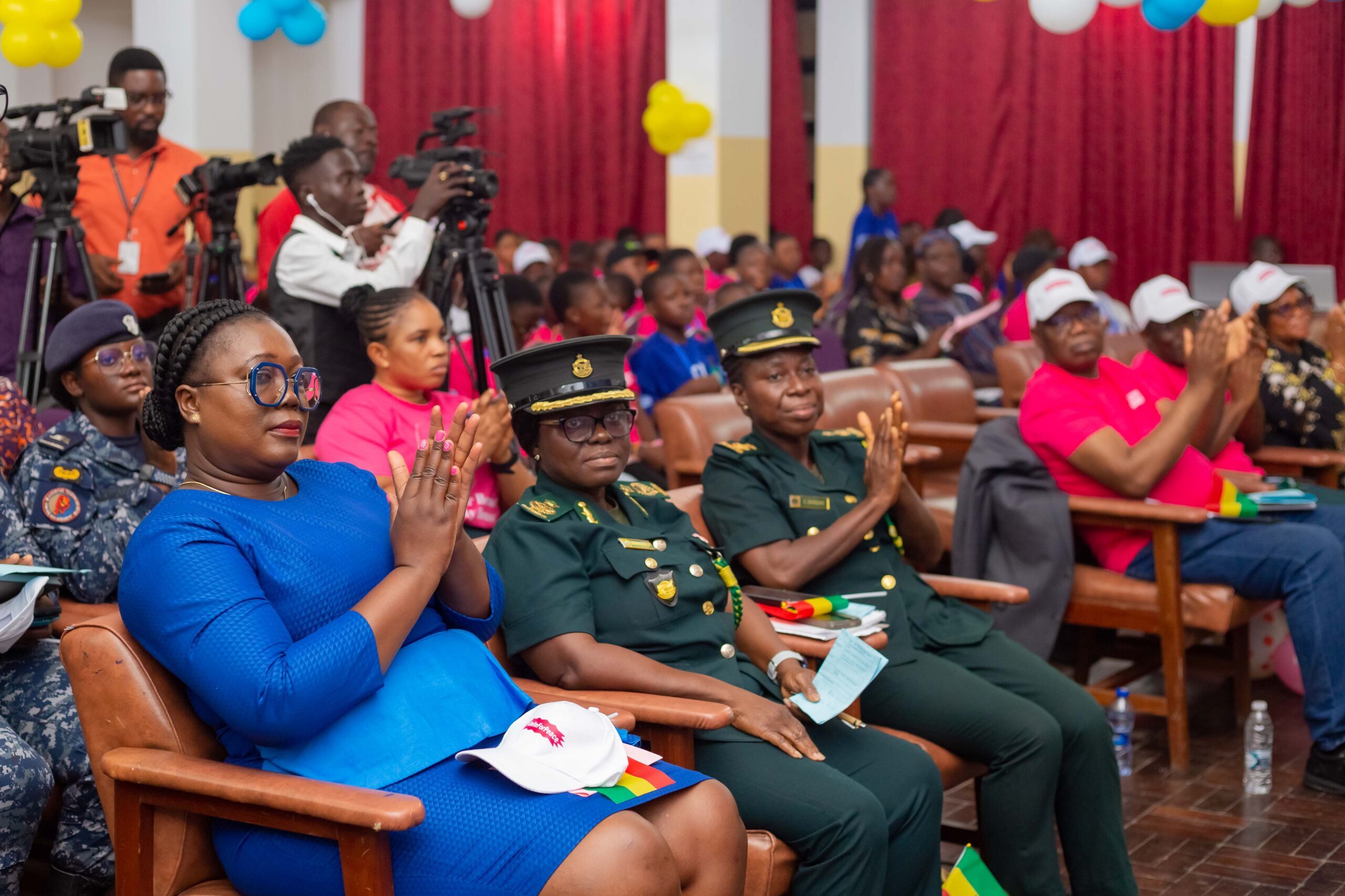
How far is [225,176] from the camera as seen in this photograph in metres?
3.64

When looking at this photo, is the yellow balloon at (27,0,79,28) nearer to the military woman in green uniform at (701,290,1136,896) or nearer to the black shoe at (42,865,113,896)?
the military woman in green uniform at (701,290,1136,896)

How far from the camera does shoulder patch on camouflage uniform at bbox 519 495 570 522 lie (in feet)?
6.98

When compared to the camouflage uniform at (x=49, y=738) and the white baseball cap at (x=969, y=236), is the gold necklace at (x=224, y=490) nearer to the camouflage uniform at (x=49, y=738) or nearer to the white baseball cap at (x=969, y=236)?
the camouflage uniform at (x=49, y=738)

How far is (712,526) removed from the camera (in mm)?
2633

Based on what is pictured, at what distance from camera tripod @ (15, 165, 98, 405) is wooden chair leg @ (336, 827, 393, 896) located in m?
2.18

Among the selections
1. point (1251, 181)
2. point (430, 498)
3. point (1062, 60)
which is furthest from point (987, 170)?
point (430, 498)

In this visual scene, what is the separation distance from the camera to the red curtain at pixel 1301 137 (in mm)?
8172

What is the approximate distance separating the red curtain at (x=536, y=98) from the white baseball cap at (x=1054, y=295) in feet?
21.8

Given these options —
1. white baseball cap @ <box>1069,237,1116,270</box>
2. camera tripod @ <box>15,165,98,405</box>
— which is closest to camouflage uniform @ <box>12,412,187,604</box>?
camera tripod @ <box>15,165,98,405</box>

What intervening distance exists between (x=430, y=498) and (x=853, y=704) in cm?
92

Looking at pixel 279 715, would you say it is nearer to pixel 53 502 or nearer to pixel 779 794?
pixel 779 794

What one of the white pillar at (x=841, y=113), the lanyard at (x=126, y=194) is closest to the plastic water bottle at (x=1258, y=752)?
the lanyard at (x=126, y=194)

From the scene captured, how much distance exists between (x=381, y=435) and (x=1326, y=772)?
2.23 metres

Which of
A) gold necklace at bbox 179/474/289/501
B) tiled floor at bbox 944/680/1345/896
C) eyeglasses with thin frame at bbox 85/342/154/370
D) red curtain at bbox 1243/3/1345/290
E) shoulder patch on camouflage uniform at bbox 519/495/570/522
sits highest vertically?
red curtain at bbox 1243/3/1345/290
